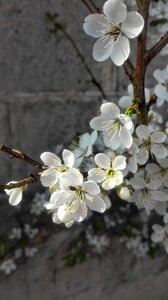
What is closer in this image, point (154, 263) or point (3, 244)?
point (3, 244)

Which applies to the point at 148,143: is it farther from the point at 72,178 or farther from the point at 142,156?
the point at 72,178

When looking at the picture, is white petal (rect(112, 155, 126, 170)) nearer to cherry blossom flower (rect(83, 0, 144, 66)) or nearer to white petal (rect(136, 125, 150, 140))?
white petal (rect(136, 125, 150, 140))

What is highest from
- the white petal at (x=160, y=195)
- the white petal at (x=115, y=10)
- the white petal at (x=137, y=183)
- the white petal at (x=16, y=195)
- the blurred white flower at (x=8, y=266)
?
the white petal at (x=115, y=10)

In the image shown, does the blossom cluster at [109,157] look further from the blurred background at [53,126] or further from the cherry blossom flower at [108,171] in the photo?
the blurred background at [53,126]

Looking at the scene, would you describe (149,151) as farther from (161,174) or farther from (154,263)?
(154,263)

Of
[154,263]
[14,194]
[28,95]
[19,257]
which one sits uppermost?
[14,194]

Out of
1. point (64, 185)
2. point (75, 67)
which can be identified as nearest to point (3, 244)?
point (75, 67)

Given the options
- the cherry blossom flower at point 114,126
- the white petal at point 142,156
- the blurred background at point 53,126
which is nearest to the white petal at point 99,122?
the cherry blossom flower at point 114,126
